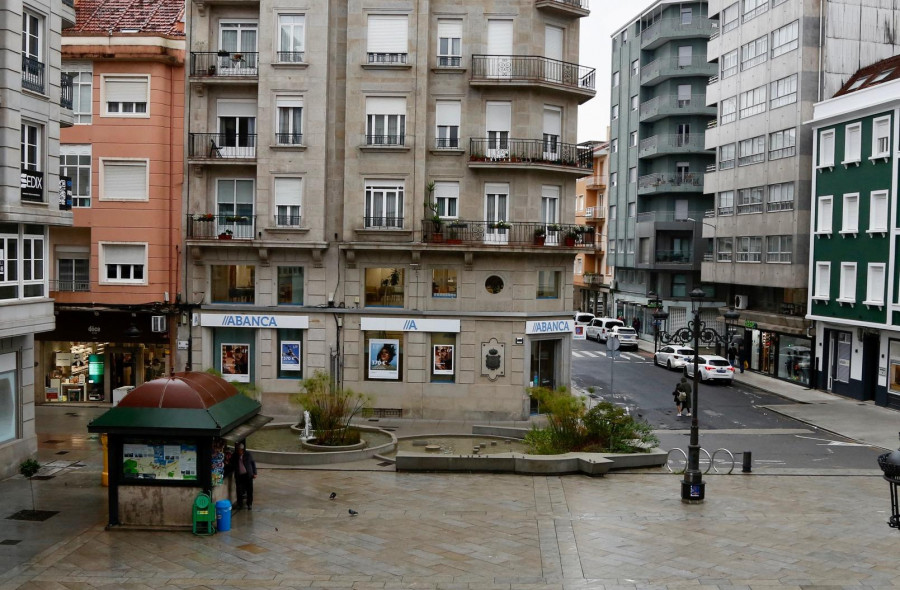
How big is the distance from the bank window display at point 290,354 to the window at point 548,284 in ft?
32.1

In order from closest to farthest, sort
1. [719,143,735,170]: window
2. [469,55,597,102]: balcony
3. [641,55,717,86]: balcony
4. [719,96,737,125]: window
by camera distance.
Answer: [469,55,597,102]: balcony < [719,96,737,125]: window < [719,143,735,170]: window < [641,55,717,86]: balcony

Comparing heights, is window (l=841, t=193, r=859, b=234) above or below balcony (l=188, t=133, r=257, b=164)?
below

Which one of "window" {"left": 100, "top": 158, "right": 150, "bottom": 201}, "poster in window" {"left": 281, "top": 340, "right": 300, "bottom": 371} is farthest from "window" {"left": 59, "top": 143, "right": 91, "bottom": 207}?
"poster in window" {"left": 281, "top": 340, "right": 300, "bottom": 371}

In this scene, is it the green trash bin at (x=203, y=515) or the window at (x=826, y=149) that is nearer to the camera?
the green trash bin at (x=203, y=515)

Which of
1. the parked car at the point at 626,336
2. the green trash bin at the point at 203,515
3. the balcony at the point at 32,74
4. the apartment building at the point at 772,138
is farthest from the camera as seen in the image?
the parked car at the point at 626,336

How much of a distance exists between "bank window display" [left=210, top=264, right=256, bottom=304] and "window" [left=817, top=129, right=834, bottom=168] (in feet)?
93.6

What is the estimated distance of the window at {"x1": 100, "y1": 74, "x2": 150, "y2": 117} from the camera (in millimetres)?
33188

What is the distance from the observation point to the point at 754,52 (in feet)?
165

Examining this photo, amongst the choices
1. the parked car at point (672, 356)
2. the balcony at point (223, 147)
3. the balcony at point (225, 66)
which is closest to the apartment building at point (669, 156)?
the parked car at point (672, 356)

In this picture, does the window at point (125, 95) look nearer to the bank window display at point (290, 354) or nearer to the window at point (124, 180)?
the window at point (124, 180)

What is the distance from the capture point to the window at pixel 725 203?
5350 centimetres

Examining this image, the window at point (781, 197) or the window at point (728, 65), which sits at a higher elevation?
the window at point (728, 65)

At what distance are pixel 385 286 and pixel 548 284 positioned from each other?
663 cm

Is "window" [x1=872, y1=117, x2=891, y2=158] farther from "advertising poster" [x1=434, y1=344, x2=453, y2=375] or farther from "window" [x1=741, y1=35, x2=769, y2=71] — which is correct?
"advertising poster" [x1=434, y1=344, x2=453, y2=375]
